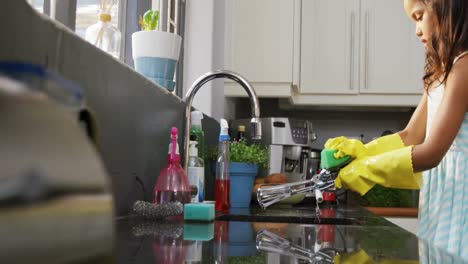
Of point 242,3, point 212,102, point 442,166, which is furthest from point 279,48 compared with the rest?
point 442,166

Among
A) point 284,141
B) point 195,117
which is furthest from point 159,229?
point 284,141

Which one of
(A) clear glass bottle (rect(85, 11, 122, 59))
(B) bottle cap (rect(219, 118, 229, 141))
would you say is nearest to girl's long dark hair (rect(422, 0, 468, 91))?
(B) bottle cap (rect(219, 118, 229, 141))

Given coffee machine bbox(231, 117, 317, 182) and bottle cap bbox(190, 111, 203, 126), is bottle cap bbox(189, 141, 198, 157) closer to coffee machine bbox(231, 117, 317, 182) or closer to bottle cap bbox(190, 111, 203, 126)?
bottle cap bbox(190, 111, 203, 126)

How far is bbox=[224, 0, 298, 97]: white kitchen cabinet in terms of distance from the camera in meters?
2.74

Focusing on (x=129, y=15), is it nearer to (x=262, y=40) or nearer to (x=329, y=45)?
(x=262, y=40)

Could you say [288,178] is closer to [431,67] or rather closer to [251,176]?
[251,176]

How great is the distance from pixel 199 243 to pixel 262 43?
6.76ft

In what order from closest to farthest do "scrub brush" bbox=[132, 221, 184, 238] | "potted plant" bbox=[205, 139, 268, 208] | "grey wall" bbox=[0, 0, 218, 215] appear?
1. "grey wall" bbox=[0, 0, 218, 215]
2. "scrub brush" bbox=[132, 221, 184, 238]
3. "potted plant" bbox=[205, 139, 268, 208]

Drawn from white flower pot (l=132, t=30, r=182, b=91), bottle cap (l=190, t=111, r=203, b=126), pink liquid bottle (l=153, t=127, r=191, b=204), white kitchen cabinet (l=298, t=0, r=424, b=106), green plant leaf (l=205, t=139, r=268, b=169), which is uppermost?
white kitchen cabinet (l=298, t=0, r=424, b=106)

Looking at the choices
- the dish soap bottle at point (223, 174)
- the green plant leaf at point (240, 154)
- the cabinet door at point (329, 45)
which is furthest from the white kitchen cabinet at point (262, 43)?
the dish soap bottle at point (223, 174)

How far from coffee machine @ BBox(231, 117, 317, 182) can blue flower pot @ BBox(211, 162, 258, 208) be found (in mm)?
624

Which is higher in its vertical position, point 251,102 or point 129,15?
point 129,15

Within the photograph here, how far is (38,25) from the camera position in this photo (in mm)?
677

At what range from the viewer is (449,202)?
1492mm
